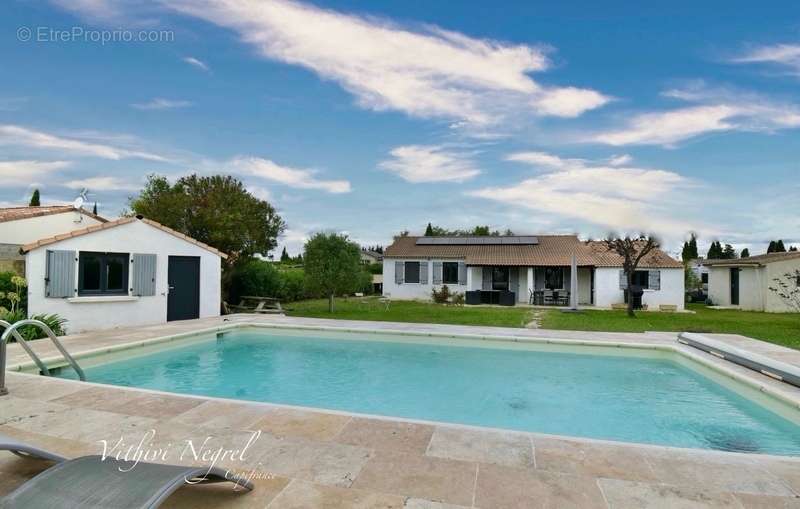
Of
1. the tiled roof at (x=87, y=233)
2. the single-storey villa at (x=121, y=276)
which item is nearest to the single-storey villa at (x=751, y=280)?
the single-storey villa at (x=121, y=276)

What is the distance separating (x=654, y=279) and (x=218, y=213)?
21590mm

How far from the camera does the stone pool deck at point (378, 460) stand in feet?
10.3

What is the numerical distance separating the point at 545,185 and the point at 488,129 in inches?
213

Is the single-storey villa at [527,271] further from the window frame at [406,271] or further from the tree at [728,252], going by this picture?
the tree at [728,252]

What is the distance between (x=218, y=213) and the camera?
17391mm

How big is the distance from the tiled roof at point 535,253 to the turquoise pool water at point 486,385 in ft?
45.0

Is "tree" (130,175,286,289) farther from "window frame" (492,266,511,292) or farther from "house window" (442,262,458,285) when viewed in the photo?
"window frame" (492,266,511,292)

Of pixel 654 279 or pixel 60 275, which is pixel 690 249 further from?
pixel 60 275

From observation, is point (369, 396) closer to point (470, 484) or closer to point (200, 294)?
point (470, 484)

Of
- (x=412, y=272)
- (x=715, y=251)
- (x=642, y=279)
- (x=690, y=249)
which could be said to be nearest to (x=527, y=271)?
(x=642, y=279)

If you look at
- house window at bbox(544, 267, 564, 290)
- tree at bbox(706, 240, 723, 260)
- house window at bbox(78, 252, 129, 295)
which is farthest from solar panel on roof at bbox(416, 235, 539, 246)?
tree at bbox(706, 240, 723, 260)

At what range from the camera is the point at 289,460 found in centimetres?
373

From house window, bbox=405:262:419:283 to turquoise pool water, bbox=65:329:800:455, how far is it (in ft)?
47.1

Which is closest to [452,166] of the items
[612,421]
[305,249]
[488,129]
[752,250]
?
[488,129]
